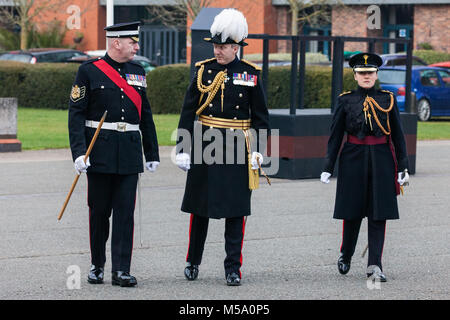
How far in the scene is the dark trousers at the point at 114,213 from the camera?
23.3 feet

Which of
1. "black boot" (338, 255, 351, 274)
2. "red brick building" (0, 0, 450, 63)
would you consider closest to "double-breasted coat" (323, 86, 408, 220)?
"black boot" (338, 255, 351, 274)

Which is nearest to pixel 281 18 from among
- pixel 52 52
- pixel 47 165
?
pixel 52 52

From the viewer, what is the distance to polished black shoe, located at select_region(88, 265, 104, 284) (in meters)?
7.16

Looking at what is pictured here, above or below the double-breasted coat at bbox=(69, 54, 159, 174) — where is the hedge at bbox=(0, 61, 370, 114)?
below

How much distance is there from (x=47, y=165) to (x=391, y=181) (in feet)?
27.5

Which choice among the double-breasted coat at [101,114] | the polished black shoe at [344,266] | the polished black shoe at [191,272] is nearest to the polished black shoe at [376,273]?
the polished black shoe at [344,266]

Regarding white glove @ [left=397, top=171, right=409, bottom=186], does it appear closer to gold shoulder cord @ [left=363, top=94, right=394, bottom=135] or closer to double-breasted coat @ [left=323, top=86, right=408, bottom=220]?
double-breasted coat @ [left=323, top=86, right=408, bottom=220]

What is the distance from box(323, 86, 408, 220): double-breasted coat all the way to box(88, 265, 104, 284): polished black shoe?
1.74m

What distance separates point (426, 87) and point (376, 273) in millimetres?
19396

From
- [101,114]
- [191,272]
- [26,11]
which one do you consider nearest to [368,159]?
[191,272]

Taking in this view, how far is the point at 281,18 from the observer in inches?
1892

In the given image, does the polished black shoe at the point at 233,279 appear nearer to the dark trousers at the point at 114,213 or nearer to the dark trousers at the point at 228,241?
the dark trousers at the point at 228,241

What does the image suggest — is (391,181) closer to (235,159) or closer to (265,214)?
(235,159)

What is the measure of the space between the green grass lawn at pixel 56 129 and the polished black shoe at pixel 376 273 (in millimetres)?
11009
